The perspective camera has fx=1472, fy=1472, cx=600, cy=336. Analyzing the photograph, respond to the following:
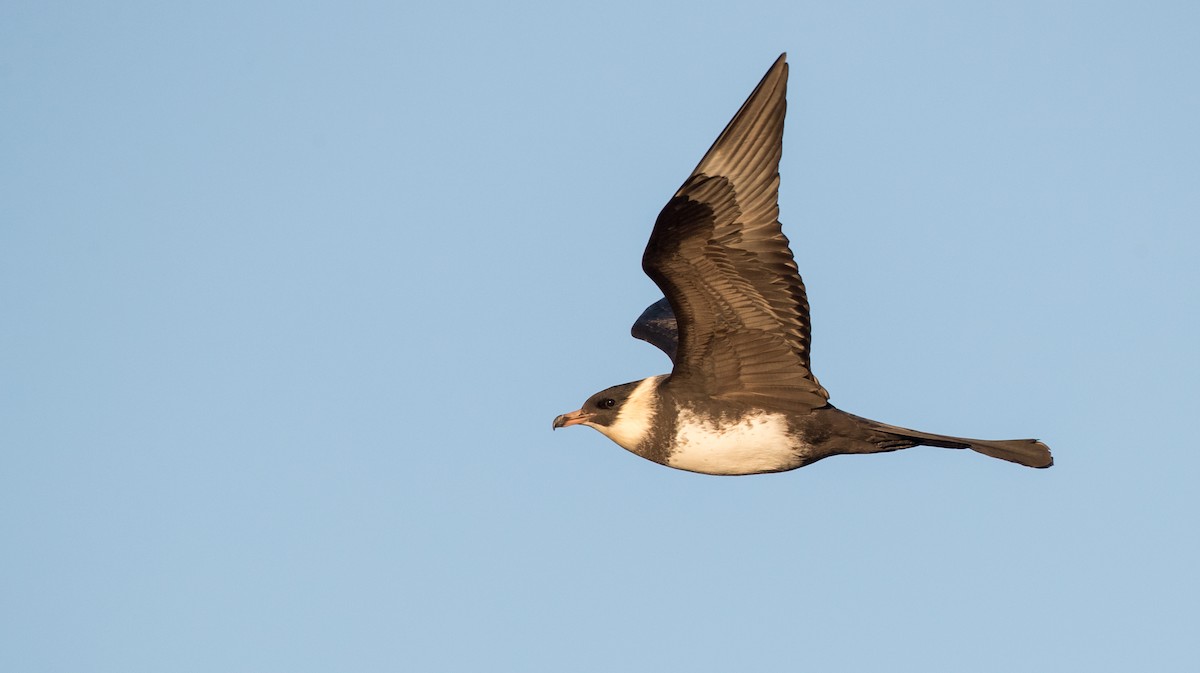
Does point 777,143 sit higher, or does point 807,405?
point 777,143

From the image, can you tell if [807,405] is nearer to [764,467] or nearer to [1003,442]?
[764,467]

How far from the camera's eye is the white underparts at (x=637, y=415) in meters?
9.64

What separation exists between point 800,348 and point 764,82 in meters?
1.74

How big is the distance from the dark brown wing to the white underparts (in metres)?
0.40

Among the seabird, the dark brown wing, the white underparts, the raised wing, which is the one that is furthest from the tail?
the raised wing

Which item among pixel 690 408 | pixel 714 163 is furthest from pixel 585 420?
pixel 714 163

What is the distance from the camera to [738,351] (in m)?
9.22

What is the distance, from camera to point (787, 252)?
28.5 ft

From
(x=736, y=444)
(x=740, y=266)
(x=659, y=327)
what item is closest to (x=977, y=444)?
(x=736, y=444)

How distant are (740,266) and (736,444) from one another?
133cm

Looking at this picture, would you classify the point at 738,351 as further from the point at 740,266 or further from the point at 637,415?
the point at 637,415

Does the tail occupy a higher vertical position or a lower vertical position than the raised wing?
lower

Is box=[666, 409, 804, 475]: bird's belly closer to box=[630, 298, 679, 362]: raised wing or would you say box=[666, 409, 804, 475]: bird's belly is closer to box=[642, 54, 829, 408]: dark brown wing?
box=[642, 54, 829, 408]: dark brown wing

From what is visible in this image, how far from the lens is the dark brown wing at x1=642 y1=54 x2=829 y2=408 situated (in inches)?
334
